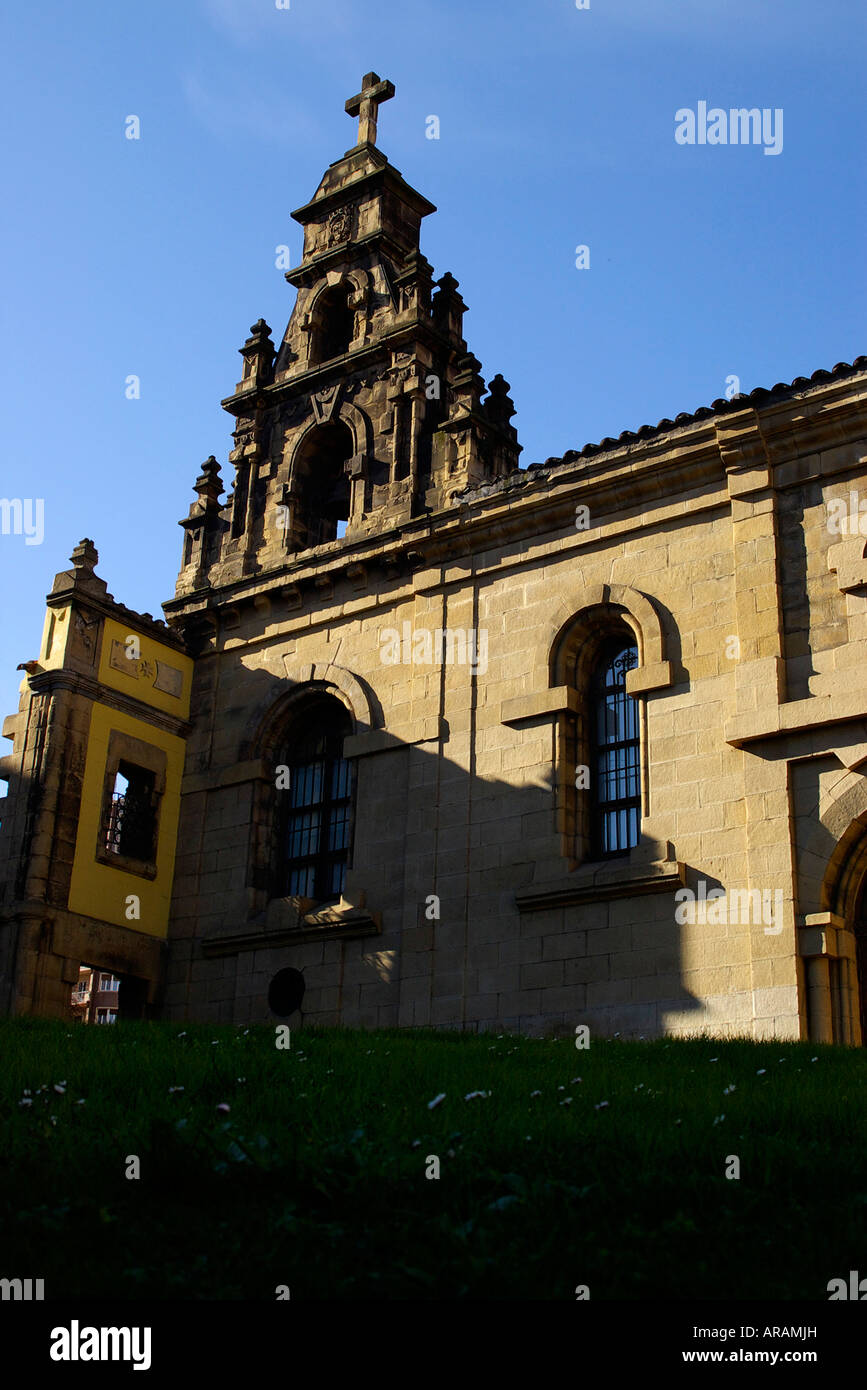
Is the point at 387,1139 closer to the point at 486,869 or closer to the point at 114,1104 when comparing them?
the point at 114,1104

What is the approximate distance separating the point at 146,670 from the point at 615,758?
8.80 metres

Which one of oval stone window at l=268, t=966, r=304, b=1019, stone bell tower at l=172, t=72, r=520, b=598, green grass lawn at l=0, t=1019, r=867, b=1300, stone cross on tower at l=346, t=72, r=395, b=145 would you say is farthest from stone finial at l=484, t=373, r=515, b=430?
green grass lawn at l=0, t=1019, r=867, b=1300

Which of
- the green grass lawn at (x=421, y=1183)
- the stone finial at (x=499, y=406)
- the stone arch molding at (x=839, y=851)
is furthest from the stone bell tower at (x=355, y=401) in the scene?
the green grass lawn at (x=421, y=1183)

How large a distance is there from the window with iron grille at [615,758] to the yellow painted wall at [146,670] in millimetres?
7980

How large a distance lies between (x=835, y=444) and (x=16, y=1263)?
1628 centimetres

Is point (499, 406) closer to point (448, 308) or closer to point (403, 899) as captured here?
point (448, 308)

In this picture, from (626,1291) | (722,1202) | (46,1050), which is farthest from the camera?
(46,1050)

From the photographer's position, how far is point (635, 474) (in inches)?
864

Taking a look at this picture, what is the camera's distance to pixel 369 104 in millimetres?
29953

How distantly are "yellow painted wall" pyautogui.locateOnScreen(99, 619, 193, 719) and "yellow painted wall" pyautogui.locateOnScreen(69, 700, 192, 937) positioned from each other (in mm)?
264

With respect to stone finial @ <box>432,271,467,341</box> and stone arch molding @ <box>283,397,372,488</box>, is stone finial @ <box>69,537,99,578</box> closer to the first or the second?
stone arch molding @ <box>283,397,372,488</box>

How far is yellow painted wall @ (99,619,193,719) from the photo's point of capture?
25078 millimetres

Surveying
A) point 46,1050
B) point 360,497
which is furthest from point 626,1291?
point 360,497
